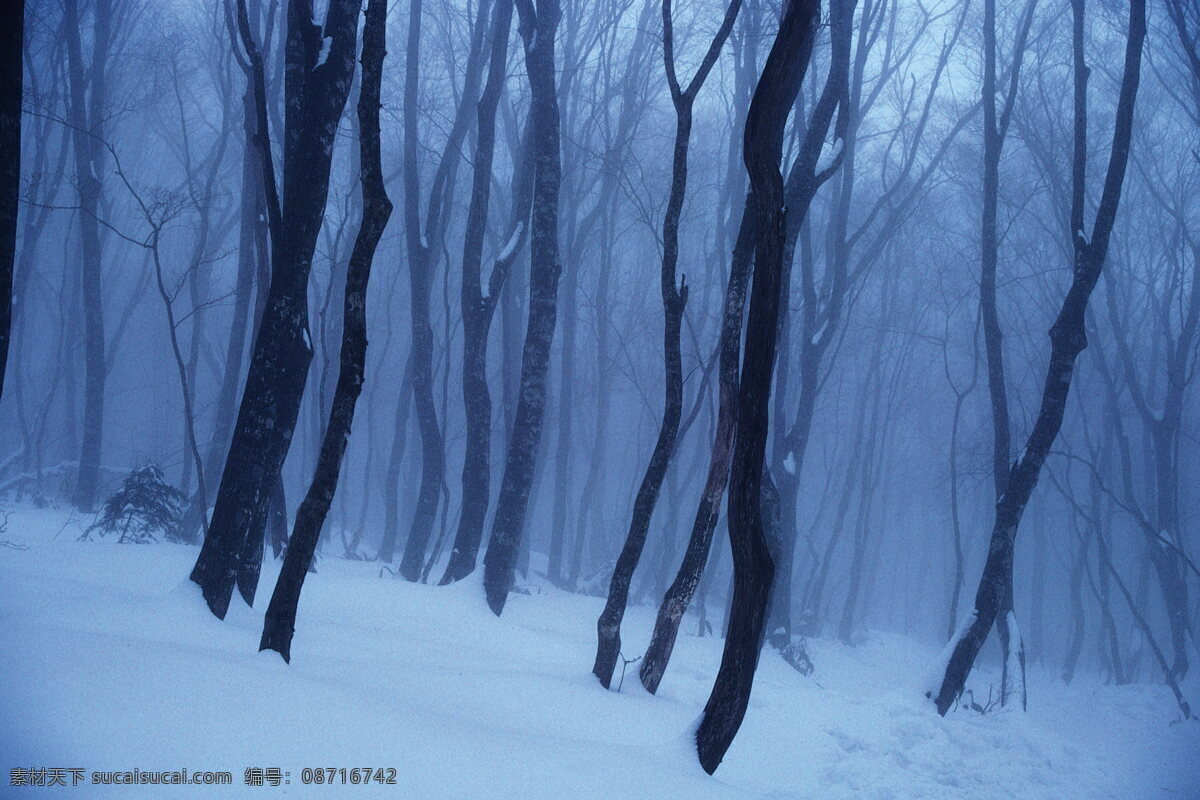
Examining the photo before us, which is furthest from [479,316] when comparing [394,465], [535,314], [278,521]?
[394,465]

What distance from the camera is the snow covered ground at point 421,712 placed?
2.66 metres

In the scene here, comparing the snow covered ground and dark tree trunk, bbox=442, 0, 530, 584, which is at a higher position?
dark tree trunk, bbox=442, 0, 530, 584

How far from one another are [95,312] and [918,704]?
1627cm

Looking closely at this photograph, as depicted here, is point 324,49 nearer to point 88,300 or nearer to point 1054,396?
point 1054,396

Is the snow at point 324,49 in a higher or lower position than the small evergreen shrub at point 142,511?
higher

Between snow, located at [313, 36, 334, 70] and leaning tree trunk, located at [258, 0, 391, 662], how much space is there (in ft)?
5.97

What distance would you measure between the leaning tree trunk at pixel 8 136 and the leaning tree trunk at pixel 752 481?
11.3 feet

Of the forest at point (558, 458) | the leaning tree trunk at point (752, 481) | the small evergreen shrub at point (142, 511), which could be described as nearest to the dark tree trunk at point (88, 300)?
the forest at point (558, 458)

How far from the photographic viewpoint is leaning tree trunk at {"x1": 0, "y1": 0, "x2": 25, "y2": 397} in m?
3.33

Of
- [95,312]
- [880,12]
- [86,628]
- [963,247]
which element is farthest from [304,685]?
[963,247]

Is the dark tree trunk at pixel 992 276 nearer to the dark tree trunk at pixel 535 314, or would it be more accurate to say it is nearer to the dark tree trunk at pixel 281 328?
the dark tree trunk at pixel 535 314

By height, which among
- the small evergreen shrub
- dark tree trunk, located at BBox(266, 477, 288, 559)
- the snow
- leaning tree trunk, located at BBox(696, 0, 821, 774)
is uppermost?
the snow

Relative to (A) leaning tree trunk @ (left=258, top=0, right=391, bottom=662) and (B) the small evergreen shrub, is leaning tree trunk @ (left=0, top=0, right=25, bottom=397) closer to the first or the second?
(A) leaning tree trunk @ (left=258, top=0, right=391, bottom=662)

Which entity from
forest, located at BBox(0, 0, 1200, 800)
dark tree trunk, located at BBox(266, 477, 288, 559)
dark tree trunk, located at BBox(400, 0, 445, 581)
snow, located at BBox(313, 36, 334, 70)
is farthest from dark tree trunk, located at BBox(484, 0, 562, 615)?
snow, located at BBox(313, 36, 334, 70)
